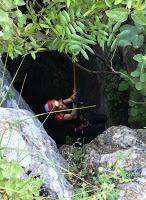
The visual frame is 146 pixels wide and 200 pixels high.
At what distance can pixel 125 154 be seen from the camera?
3.99m

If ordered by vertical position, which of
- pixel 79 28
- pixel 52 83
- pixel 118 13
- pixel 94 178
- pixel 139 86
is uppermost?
pixel 118 13

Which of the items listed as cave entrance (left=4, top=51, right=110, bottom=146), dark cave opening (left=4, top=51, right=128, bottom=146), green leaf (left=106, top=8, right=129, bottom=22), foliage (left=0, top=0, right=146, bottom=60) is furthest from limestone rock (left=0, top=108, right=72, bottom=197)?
cave entrance (left=4, top=51, right=110, bottom=146)

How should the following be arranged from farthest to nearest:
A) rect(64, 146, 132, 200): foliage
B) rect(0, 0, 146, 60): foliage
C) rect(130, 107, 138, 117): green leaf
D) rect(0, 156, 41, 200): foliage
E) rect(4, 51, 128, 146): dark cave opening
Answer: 1. rect(4, 51, 128, 146): dark cave opening
2. rect(130, 107, 138, 117): green leaf
3. rect(0, 0, 146, 60): foliage
4. rect(64, 146, 132, 200): foliage
5. rect(0, 156, 41, 200): foliage

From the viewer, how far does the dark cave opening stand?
9797mm

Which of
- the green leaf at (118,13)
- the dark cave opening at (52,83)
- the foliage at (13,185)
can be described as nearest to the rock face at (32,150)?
the foliage at (13,185)

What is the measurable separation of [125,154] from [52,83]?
7.43 meters

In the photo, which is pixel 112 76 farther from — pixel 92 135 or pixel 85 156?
pixel 85 156

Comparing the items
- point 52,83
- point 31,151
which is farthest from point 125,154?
point 52,83

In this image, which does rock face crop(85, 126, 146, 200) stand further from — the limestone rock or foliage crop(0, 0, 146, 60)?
foliage crop(0, 0, 146, 60)

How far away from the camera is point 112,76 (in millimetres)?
7863

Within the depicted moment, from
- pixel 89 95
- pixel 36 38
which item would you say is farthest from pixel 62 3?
pixel 89 95

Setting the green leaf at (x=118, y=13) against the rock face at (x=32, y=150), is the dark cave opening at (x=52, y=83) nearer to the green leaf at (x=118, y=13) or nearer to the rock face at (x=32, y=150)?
the rock face at (x=32, y=150)

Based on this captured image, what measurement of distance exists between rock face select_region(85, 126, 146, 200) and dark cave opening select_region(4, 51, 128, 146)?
468cm

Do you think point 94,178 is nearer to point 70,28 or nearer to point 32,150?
point 32,150
